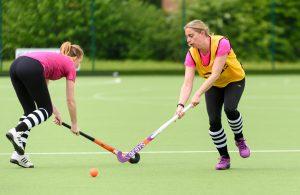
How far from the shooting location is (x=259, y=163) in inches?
344

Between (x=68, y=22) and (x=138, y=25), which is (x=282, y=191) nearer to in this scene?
(x=68, y=22)

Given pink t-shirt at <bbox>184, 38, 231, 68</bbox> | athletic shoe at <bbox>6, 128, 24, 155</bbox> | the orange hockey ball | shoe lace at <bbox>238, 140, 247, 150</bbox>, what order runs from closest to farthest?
the orange hockey ball
athletic shoe at <bbox>6, 128, 24, 155</bbox>
pink t-shirt at <bbox>184, 38, 231, 68</bbox>
shoe lace at <bbox>238, 140, 247, 150</bbox>

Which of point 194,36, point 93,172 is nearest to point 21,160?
point 93,172

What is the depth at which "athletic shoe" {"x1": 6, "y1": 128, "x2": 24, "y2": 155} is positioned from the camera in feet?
26.5

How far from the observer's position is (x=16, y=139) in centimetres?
811

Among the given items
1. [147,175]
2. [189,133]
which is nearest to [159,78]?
[189,133]

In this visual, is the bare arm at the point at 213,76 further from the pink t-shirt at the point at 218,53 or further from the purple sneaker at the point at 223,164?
the purple sneaker at the point at 223,164

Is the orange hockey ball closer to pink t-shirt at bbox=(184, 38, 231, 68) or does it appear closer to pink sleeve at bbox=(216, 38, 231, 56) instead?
pink t-shirt at bbox=(184, 38, 231, 68)

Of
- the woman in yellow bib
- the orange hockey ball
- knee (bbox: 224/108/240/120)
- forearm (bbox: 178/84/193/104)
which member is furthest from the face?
the orange hockey ball

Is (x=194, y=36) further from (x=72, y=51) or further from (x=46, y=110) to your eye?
(x=46, y=110)

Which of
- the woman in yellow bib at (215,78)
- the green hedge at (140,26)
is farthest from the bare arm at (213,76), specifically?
the green hedge at (140,26)

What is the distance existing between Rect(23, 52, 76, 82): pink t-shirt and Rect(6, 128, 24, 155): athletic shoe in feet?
2.08

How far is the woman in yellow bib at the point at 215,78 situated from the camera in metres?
8.21

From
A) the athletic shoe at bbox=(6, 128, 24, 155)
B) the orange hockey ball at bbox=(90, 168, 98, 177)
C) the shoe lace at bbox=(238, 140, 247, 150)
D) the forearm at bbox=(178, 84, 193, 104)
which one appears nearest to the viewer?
the orange hockey ball at bbox=(90, 168, 98, 177)
